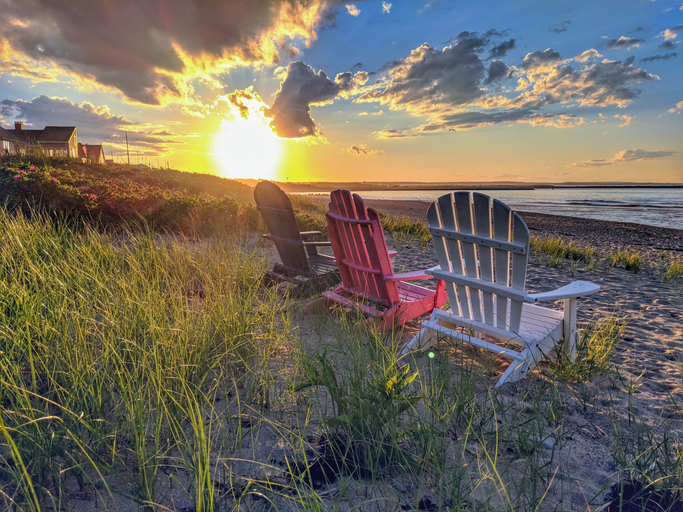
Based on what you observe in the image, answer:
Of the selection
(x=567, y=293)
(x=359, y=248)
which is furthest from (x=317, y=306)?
(x=567, y=293)

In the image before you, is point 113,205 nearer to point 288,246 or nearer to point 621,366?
point 288,246

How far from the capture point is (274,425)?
1812 millimetres

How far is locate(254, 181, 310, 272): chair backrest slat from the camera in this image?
12.9 feet

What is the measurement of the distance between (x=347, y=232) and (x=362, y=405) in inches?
74.0

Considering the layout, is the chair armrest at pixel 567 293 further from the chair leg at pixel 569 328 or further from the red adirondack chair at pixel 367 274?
the red adirondack chair at pixel 367 274

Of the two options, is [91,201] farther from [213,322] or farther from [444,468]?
[444,468]

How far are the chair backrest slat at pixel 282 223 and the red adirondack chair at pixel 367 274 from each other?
2.10ft

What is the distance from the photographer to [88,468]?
155cm

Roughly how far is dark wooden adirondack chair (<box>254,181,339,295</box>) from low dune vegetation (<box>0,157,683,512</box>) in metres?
1.19

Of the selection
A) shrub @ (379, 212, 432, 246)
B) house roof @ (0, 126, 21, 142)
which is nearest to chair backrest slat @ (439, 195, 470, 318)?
shrub @ (379, 212, 432, 246)

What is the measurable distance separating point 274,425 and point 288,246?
2591 millimetres

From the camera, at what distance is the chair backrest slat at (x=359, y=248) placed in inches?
118

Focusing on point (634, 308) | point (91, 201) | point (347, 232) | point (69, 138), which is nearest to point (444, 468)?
point (347, 232)

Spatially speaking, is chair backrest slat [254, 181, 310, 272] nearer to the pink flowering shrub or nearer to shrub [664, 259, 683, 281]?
the pink flowering shrub
